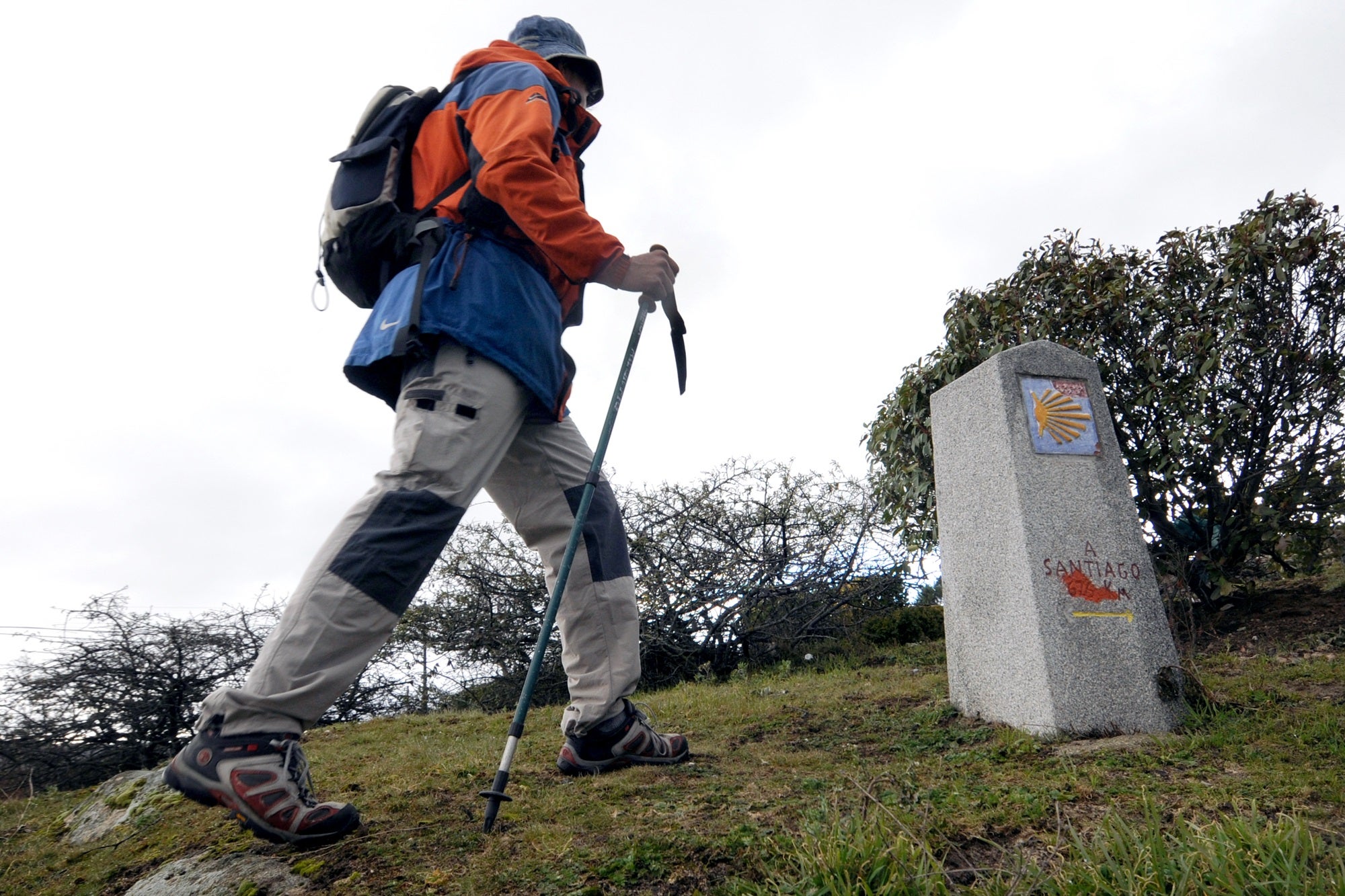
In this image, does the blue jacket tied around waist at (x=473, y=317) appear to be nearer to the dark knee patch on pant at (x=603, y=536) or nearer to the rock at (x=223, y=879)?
the dark knee patch on pant at (x=603, y=536)

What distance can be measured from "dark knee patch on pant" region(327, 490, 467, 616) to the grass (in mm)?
597

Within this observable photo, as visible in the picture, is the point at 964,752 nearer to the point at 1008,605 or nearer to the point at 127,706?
the point at 1008,605

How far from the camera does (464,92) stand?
2.49 m

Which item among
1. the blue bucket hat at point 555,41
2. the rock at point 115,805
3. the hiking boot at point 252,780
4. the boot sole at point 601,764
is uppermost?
the blue bucket hat at point 555,41

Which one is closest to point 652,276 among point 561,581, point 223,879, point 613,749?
point 561,581

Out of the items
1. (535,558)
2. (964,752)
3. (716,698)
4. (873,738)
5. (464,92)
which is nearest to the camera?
(464,92)

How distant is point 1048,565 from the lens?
3197 mm

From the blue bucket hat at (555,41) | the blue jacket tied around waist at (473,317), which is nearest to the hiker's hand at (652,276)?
the blue jacket tied around waist at (473,317)

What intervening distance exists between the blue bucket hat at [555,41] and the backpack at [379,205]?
46 cm

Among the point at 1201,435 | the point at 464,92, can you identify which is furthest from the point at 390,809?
the point at 1201,435

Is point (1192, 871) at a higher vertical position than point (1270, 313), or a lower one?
lower

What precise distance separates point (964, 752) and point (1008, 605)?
2.30ft

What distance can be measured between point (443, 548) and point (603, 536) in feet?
2.07

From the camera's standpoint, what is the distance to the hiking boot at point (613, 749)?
8.51ft
